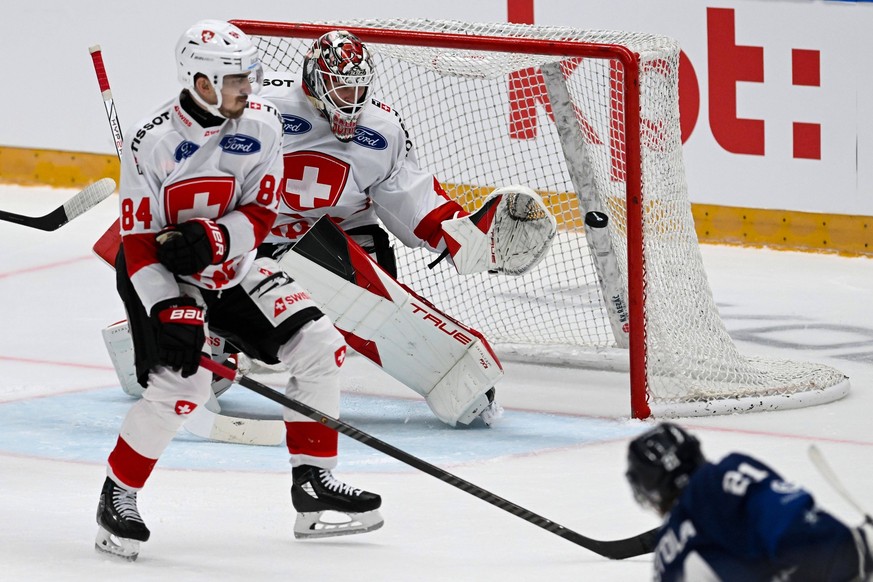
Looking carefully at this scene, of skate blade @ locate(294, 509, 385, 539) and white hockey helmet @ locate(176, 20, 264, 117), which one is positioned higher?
white hockey helmet @ locate(176, 20, 264, 117)

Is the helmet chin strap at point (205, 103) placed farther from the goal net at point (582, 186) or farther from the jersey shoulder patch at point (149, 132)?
the goal net at point (582, 186)

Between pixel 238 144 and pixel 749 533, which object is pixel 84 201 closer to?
pixel 238 144

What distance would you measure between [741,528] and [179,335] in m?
1.53

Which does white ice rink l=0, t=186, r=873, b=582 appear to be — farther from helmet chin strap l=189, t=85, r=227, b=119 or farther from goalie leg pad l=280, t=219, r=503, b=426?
helmet chin strap l=189, t=85, r=227, b=119

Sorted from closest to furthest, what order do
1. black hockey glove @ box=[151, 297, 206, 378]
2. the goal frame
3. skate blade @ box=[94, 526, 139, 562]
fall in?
black hockey glove @ box=[151, 297, 206, 378] → skate blade @ box=[94, 526, 139, 562] → the goal frame

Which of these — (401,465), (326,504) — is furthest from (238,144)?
(401,465)

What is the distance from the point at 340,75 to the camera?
14.2 ft

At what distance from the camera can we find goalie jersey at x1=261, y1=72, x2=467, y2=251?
15.0ft

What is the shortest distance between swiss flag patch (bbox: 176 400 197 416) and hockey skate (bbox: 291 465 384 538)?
13.5 inches


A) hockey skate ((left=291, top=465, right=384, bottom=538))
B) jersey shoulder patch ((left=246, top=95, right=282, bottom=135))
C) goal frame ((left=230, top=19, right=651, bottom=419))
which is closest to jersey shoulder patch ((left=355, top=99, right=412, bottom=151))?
goal frame ((left=230, top=19, right=651, bottom=419))

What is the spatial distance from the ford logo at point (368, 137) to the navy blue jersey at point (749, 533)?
2577 mm

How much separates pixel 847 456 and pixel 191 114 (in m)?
1.92

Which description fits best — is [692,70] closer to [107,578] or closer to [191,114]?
[191,114]

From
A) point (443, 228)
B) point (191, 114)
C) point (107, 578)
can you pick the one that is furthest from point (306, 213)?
point (107, 578)
